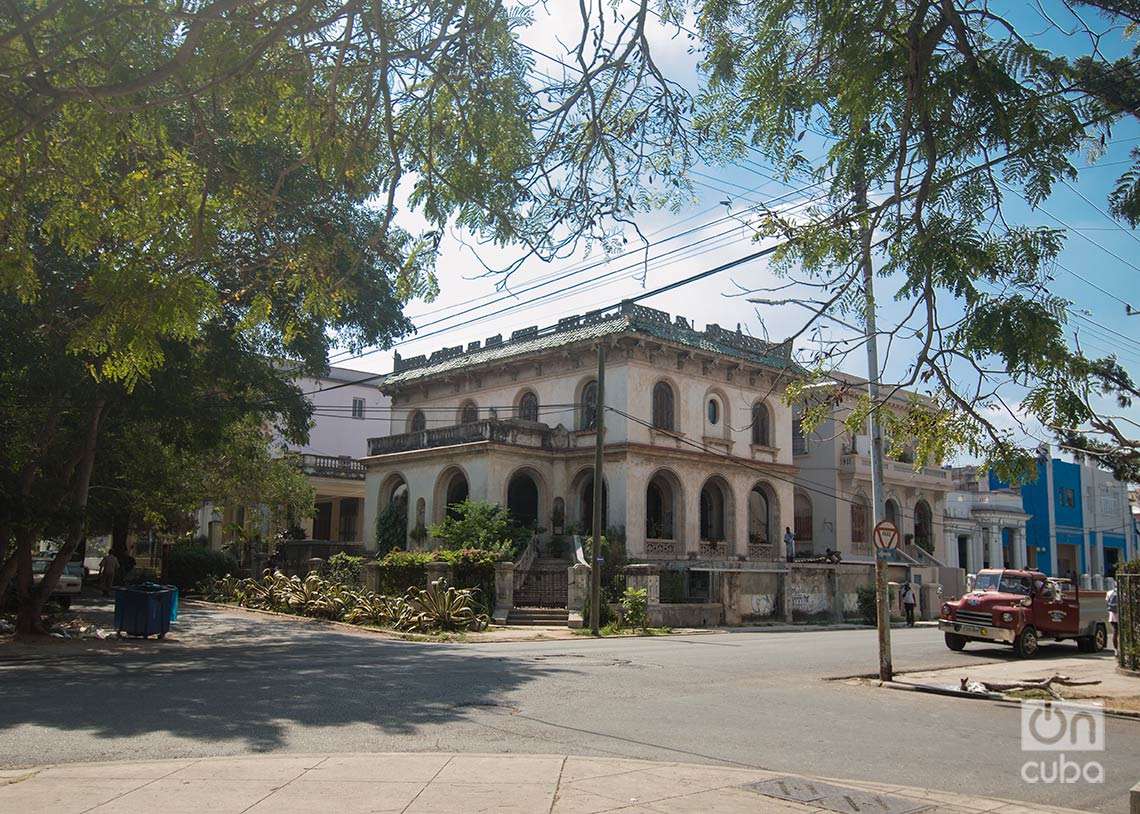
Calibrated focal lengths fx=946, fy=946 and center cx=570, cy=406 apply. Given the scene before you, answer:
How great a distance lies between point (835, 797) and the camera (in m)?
6.97

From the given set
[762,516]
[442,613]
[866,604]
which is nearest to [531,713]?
[442,613]

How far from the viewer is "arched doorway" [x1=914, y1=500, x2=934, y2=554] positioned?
1800 inches

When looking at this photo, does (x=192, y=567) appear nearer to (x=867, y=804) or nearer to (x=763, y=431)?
(x=763, y=431)

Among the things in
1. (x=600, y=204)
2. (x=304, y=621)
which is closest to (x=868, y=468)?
(x=304, y=621)

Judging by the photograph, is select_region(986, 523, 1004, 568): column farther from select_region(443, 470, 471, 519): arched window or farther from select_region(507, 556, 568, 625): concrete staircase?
select_region(507, 556, 568, 625): concrete staircase

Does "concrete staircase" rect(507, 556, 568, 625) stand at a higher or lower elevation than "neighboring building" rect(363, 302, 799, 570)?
lower

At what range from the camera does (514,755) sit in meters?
8.19

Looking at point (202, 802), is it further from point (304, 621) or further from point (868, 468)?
point (868, 468)

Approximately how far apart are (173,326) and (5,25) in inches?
143

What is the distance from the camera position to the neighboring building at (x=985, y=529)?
4869 centimetres

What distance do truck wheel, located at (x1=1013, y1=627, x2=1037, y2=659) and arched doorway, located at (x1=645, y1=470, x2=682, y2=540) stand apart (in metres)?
16.2

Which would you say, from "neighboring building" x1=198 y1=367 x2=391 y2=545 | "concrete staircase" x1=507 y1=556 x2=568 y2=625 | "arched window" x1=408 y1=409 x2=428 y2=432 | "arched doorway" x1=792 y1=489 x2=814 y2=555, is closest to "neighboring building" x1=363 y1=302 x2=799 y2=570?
"arched window" x1=408 y1=409 x2=428 y2=432

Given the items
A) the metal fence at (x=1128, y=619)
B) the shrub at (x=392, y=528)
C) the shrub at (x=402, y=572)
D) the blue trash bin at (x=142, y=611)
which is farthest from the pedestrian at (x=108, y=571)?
the metal fence at (x=1128, y=619)

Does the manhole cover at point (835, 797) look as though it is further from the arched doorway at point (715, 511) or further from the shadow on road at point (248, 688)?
the arched doorway at point (715, 511)
